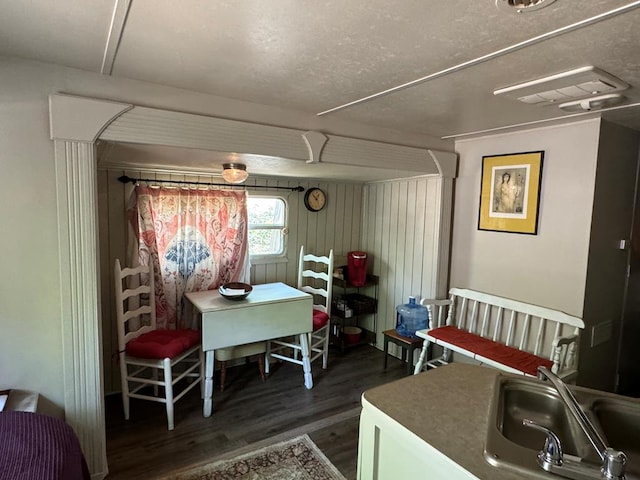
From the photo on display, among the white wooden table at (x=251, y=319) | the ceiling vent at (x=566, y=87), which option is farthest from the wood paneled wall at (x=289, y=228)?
the ceiling vent at (x=566, y=87)

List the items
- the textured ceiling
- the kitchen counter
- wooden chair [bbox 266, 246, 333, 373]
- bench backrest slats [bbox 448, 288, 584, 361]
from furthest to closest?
wooden chair [bbox 266, 246, 333, 373] < bench backrest slats [bbox 448, 288, 584, 361] < the textured ceiling < the kitchen counter

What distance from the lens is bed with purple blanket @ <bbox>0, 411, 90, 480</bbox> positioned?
4.28ft

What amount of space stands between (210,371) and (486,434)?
2064 millimetres

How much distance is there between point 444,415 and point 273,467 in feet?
4.55

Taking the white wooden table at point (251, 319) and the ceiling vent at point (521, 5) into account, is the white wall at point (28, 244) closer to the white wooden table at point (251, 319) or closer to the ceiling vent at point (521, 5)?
the white wooden table at point (251, 319)

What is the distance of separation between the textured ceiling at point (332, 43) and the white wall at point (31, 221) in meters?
0.09

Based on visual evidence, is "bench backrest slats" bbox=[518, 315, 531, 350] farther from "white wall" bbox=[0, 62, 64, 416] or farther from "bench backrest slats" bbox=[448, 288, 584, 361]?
"white wall" bbox=[0, 62, 64, 416]

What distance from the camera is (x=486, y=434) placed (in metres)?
1.09

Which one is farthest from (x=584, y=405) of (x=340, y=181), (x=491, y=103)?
(x=340, y=181)

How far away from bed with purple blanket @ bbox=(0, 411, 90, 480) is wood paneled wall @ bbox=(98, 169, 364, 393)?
1.41 m

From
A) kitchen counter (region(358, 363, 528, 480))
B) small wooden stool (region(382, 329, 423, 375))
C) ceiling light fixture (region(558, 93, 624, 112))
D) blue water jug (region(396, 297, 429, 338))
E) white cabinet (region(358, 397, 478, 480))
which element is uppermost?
ceiling light fixture (region(558, 93, 624, 112))

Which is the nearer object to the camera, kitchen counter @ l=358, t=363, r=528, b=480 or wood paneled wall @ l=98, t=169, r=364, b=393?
kitchen counter @ l=358, t=363, r=528, b=480

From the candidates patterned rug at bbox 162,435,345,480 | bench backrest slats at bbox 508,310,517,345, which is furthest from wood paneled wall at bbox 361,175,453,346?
patterned rug at bbox 162,435,345,480

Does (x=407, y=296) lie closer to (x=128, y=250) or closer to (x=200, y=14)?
(x=128, y=250)
